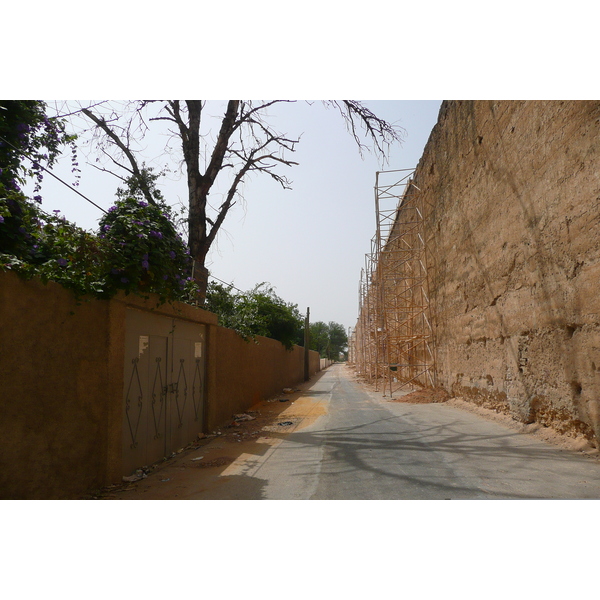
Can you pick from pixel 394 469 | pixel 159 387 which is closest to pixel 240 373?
pixel 159 387

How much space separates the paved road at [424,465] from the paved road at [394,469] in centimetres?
1

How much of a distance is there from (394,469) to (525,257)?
4.41 metres

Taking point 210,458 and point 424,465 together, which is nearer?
point 424,465

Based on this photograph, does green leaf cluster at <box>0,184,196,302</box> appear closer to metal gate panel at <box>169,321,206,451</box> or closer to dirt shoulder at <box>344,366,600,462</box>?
metal gate panel at <box>169,321,206,451</box>

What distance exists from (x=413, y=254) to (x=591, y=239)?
11324 millimetres

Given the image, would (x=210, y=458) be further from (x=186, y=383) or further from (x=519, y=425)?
(x=519, y=425)

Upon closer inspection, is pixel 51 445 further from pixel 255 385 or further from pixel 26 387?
pixel 255 385

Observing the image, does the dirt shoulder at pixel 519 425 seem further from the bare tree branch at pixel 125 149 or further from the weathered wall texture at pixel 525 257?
the bare tree branch at pixel 125 149

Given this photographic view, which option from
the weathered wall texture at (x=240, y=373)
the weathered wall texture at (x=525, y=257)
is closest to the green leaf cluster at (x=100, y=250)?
the weathered wall texture at (x=240, y=373)

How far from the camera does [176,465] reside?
621 centimetres

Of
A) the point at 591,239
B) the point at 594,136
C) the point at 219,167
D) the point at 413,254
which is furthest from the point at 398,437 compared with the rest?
the point at 413,254

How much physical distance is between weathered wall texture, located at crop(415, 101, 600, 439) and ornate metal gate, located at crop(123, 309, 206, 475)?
19.0ft

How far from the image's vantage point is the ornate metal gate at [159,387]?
5.50m

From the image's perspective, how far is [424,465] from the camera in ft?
18.0
